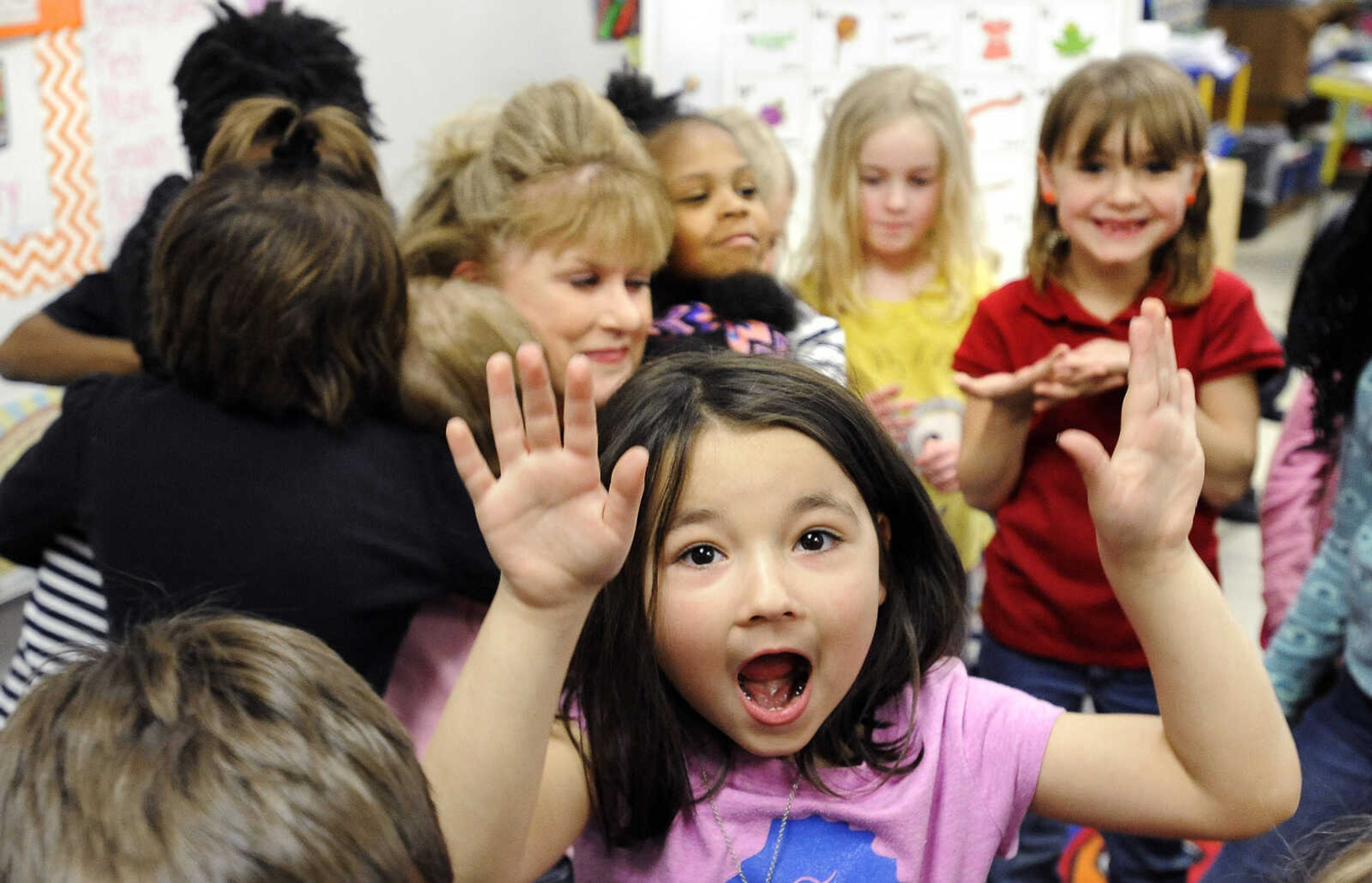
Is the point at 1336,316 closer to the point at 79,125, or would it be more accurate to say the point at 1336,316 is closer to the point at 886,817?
the point at 886,817

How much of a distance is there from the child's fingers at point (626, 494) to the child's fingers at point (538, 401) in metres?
0.06

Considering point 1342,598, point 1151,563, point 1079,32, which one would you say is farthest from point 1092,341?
point 1079,32

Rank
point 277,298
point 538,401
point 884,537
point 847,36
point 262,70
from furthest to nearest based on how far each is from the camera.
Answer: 1. point 847,36
2. point 262,70
3. point 277,298
4. point 884,537
5. point 538,401

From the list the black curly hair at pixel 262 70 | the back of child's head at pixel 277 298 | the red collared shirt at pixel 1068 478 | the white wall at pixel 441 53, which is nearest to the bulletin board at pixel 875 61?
the white wall at pixel 441 53

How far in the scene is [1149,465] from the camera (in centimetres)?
104

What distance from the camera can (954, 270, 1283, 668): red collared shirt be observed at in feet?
6.26

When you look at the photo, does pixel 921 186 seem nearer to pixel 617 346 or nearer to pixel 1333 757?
pixel 617 346

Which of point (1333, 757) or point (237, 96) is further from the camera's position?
point (237, 96)

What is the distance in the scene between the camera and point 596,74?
186 inches

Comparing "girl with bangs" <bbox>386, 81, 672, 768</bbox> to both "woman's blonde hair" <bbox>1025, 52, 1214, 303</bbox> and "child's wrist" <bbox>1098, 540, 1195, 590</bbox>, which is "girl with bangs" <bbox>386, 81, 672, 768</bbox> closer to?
"woman's blonde hair" <bbox>1025, 52, 1214, 303</bbox>

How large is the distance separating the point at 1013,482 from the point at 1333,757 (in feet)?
1.88

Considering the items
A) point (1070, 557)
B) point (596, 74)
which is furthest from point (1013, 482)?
point (596, 74)

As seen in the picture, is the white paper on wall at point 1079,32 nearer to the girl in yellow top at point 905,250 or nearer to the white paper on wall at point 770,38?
the white paper on wall at point 770,38

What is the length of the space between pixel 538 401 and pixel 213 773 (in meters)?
0.35
